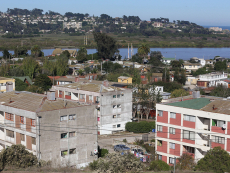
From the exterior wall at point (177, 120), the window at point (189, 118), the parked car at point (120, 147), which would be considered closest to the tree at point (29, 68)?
the parked car at point (120, 147)

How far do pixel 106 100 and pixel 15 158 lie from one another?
977 cm

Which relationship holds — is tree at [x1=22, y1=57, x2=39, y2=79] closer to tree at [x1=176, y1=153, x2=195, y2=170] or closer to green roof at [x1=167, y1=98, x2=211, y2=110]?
green roof at [x1=167, y1=98, x2=211, y2=110]

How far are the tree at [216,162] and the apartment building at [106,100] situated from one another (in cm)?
1000

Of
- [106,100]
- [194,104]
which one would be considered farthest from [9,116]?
[106,100]

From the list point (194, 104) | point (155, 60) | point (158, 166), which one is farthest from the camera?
point (155, 60)

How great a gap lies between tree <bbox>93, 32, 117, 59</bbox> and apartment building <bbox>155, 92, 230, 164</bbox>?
4510cm

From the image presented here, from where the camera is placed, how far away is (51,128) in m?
12.8

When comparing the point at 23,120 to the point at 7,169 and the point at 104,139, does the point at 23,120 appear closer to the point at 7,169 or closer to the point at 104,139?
the point at 7,169

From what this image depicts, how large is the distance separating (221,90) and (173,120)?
1610 cm

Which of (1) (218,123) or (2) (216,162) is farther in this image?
(1) (218,123)

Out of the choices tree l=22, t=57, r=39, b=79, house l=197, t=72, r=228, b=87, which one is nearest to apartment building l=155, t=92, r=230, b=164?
house l=197, t=72, r=228, b=87

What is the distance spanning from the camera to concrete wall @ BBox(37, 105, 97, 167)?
12758mm

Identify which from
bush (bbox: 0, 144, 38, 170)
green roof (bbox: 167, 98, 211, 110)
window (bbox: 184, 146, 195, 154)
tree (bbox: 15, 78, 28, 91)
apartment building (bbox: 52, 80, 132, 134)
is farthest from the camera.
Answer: tree (bbox: 15, 78, 28, 91)

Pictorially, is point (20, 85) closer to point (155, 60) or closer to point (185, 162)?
point (185, 162)
